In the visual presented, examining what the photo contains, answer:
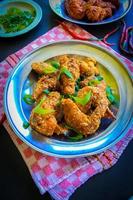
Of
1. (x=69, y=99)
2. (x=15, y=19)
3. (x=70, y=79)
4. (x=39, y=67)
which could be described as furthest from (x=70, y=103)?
(x=15, y=19)

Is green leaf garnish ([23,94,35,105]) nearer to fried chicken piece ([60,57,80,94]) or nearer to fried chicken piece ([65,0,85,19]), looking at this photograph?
fried chicken piece ([60,57,80,94])

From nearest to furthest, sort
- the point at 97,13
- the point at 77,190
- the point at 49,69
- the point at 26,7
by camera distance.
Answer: the point at 77,190, the point at 49,69, the point at 97,13, the point at 26,7

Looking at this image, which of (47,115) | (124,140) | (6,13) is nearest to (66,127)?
(47,115)

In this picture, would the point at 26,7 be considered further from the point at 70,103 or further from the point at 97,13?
the point at 70,103

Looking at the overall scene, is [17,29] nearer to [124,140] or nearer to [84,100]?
[84,100]

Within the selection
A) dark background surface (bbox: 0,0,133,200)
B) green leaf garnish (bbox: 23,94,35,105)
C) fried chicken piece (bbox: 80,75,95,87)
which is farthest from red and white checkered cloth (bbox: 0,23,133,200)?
fried chicken piece (bbox: 80,75,95,87)

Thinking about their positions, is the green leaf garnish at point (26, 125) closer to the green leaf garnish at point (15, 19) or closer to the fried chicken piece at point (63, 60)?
the fried chicken piece at point (63, 60)

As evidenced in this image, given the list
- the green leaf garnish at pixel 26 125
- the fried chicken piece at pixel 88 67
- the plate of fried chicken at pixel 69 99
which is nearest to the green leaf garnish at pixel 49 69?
the plate of fried chicken at pixel 69 99
